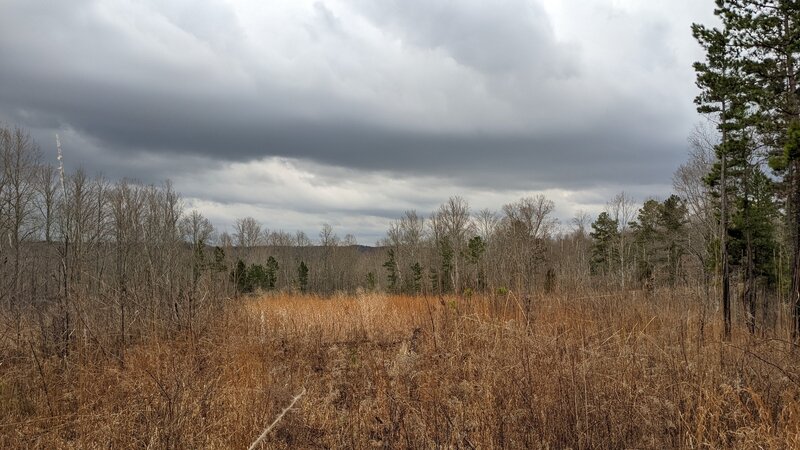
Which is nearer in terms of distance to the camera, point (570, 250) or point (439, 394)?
point (439, 394)

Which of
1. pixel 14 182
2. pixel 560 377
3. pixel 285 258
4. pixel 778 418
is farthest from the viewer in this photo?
pixel 285 258

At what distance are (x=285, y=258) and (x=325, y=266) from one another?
582cm

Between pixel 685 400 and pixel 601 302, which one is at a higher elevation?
pixel 601 302

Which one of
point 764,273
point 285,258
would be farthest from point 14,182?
point 764,273

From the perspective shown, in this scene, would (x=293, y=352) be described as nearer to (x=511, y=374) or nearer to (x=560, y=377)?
(x=511, y=374)

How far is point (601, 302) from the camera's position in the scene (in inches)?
286

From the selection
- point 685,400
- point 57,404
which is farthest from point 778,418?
point 57,404

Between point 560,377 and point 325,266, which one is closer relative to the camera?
point 560,377

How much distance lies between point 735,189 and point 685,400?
26926mm

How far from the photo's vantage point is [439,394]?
4.29 m

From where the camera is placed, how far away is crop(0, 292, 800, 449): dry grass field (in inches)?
146

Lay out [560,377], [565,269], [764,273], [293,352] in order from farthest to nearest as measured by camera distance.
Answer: [764,273] → [565,269] → [293,352] → [560,377]

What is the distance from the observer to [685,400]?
4004 mm

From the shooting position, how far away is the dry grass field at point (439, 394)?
3.71 metres
